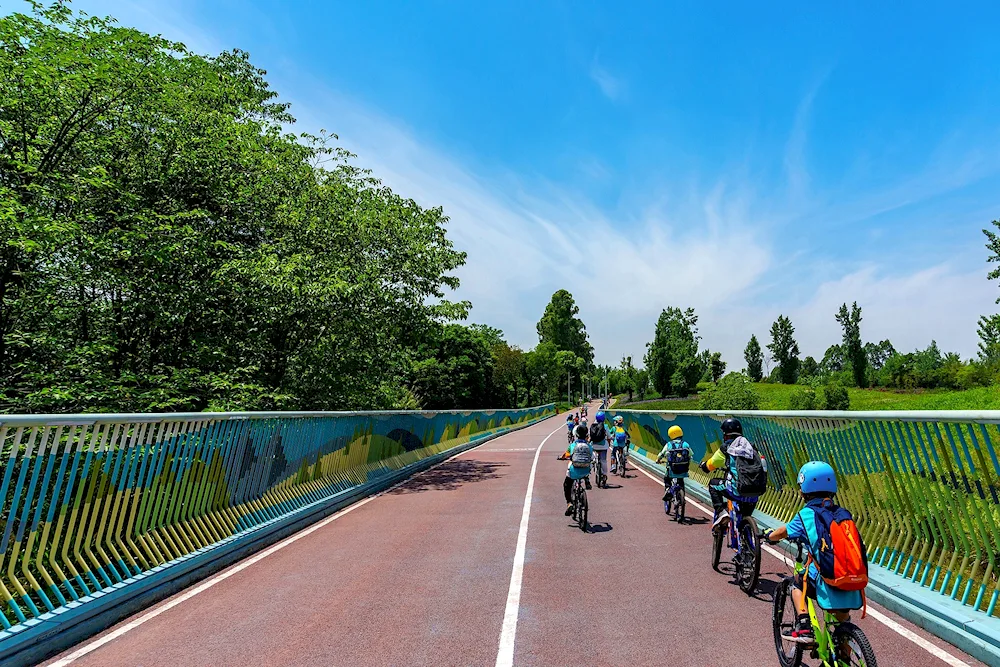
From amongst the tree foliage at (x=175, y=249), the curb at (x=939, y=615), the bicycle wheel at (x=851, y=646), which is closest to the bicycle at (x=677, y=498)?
the curb at (x=939, y=615)

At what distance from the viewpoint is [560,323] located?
121375 millimetres

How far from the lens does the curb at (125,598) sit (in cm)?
453

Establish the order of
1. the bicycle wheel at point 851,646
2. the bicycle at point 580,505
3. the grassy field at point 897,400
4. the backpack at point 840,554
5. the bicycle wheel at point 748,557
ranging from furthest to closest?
the grassy field at point 897,400 → the bicycle at point 580,505 → the bicycle wheel at point 748,557 → the backpack at point 840,554 → the bicycle wheel at point 851,646

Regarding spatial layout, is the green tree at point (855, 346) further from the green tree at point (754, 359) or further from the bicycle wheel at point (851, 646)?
the bicycle wheel at point (851, 646)

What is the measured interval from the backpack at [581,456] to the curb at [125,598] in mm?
4710

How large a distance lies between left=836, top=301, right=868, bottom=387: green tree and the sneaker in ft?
392

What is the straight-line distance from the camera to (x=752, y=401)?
60.4 metres

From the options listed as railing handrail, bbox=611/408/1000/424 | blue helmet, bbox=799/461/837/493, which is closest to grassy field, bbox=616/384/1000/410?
railing handrail, bbox=611/408/1000/424

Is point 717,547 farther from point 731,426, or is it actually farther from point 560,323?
point 560,323

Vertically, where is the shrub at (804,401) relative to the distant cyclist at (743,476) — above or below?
above

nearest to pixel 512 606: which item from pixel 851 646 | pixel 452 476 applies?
pixel 851 646

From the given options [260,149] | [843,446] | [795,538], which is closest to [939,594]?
[843,446]

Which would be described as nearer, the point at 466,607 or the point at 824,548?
the point at 824,548

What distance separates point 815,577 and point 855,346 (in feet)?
412
